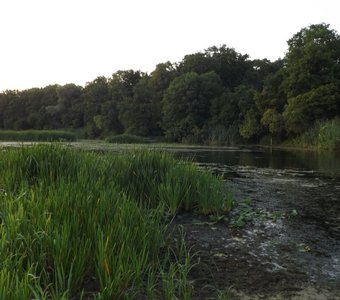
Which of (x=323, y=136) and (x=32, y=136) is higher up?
(x=323, y=136)

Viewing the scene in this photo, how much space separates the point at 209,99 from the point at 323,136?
28.7 m

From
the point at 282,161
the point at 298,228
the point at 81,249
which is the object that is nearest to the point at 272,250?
the point at 298,228

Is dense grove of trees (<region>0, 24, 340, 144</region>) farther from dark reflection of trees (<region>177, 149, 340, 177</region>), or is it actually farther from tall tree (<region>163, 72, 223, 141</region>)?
dark reflection of trees (<region>177, 149, 340, 177</region>)

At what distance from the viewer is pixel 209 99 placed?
187 ft

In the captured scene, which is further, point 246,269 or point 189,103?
point 189,103

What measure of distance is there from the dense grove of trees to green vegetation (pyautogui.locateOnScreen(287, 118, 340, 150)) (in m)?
1.96

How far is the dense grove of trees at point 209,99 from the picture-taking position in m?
36.5

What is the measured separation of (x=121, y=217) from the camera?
3.96 meters

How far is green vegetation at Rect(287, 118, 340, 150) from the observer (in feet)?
93.0

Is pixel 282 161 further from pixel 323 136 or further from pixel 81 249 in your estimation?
pixel 81 249

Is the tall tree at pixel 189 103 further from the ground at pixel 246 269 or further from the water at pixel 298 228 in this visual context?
the ground at pixel 246 269

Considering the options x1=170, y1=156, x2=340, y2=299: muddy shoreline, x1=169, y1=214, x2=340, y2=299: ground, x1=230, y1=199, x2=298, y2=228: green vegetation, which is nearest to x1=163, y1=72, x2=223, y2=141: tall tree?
x1=170, y1=156, x2=340, y2=299: muddy shoreline

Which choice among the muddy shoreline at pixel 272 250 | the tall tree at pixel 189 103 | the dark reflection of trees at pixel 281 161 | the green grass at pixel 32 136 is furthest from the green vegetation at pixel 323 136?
the green grass at pixel 32 136

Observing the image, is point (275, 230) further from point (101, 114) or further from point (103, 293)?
point (101, 114)
